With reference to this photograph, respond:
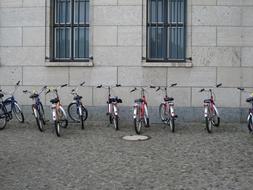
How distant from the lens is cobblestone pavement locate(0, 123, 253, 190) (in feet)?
27.7

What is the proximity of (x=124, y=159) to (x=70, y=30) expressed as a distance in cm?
670

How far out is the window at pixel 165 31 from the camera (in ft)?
50.3

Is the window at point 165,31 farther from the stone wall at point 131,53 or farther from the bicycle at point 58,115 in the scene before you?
the bicycle at point 58,115

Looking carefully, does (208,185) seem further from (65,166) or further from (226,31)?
(226,31)

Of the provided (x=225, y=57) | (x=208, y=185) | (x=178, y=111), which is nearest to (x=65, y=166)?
(x=208, y=185)

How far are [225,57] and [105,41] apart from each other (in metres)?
3.67

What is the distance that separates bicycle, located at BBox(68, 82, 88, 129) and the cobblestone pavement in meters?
0.42

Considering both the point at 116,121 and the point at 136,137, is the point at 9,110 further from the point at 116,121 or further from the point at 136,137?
the point at 136,137

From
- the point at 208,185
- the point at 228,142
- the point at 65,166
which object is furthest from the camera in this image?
the point at 228,142

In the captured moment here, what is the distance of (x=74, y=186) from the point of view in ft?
27.0

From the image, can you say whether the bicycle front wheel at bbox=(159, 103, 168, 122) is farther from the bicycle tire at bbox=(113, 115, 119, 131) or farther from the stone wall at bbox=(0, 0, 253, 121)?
the bicycle tire at bbox=(113, 115, 119, 131)

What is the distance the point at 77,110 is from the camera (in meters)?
14.2

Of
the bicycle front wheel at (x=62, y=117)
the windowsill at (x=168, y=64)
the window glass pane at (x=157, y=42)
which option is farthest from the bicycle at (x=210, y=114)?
the bicycle front wheel at (x=62, y=117)

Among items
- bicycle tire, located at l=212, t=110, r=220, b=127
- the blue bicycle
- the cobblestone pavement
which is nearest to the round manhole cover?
the cobblestone pavement
